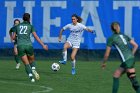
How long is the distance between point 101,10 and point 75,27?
8.12 m

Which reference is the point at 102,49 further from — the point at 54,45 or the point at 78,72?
the point at 78,72

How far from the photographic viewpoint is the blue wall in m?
28.5

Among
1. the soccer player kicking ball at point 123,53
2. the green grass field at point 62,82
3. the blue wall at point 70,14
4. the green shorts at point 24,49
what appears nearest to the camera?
the soccer player kicking ball at point 123,53

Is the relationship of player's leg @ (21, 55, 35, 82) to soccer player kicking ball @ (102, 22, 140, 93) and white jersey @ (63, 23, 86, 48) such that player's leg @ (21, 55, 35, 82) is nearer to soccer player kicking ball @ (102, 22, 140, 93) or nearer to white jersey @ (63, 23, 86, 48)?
white jersey @ (63, 23, 86, 48)

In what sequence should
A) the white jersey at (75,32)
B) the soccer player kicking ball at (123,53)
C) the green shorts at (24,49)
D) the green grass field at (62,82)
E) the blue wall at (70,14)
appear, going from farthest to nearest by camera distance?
1. the blue wall at (70,14)
2. the white jersey at (75,32)
3. the green shorts at (24,49)
4. the green grass field at (62,82)
5. the soccer player kicking ball at (123,53)

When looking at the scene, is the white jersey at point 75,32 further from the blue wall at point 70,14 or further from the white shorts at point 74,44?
the blue wall at point 70,14

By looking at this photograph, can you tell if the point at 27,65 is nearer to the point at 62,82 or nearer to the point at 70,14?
the point at 62,82

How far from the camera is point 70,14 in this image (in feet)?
94.8

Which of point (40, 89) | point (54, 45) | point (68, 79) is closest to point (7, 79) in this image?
point (68, 79)

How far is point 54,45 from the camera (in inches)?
1133

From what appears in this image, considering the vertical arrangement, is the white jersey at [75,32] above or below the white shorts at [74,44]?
above

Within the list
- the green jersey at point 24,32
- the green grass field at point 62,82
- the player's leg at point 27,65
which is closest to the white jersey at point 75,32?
the green grass field at point 62,82

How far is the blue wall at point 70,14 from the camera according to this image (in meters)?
28.5

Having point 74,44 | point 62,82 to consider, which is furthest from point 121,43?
point 74,44
